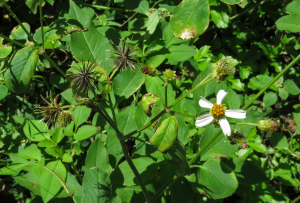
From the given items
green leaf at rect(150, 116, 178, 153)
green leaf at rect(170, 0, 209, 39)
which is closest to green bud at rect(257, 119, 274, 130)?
green leaf at rect(150, 116, 178, 153)

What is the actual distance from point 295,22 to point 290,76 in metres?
1.94

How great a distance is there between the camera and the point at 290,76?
3.34m

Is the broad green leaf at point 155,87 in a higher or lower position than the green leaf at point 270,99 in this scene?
higher

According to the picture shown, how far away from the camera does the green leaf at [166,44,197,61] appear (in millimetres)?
2336

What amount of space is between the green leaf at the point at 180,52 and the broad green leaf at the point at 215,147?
0.75 m

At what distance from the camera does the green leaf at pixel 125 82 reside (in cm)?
177

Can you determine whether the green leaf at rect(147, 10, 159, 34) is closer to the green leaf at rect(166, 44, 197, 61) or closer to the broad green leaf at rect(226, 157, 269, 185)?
the green leaf at rect(166, 44, 197, 61)

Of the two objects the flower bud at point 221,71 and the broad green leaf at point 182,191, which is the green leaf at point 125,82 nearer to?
the flower bud at point 221,71

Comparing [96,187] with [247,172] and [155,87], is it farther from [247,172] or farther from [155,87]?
[247,172]

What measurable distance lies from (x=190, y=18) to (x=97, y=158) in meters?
1.33

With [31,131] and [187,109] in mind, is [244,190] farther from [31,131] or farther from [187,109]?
[31,131]

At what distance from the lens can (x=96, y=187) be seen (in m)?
1.65

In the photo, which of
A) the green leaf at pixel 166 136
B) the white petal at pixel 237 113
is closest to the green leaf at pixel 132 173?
the green leaf at pixel 166 136

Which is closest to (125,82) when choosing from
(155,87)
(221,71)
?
(155,87)
